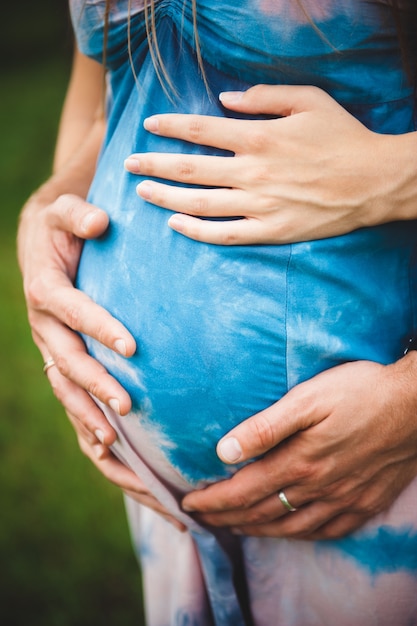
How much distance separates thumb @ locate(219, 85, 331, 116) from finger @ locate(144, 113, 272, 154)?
30 millimetres

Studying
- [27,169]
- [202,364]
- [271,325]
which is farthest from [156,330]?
[27,169]

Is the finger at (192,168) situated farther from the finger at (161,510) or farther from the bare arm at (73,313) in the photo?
the finger at (161,510)

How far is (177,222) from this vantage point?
96 cm

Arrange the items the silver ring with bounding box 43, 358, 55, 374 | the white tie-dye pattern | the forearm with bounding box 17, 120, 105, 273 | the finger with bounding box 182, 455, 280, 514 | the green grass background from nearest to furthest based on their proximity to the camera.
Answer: the white tie-dye pattern, the finger with bounding box 182, 455, 280, 514, the silver ring with bounding box 43, 358, 55, 374, the forearm with bounding box 17, 120, 105, 273, the green grass background

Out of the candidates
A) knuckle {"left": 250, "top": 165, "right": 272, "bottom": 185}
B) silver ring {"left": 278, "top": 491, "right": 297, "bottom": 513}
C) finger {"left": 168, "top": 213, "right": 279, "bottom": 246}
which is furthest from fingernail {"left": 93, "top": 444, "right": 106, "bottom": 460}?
knuckle {"left": 250, "top": 165, "right": 272, "bottom": 185}

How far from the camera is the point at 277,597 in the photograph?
1.15 metres

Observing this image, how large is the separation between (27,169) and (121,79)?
16.3 ft

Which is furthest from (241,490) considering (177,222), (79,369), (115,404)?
(177,222)

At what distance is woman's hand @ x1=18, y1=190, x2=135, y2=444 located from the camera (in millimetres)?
1038

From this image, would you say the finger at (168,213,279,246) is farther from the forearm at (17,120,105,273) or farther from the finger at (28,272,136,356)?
the forearm at (17,120,105,273)

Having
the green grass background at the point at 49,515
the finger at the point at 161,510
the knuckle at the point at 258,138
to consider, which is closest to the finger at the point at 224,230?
the knuckle at the point at 258,138

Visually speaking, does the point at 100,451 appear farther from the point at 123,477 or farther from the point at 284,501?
the point at 284,501

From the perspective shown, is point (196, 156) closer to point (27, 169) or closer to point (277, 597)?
point (277, 597)

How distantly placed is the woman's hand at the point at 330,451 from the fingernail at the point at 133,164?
1.51ft
